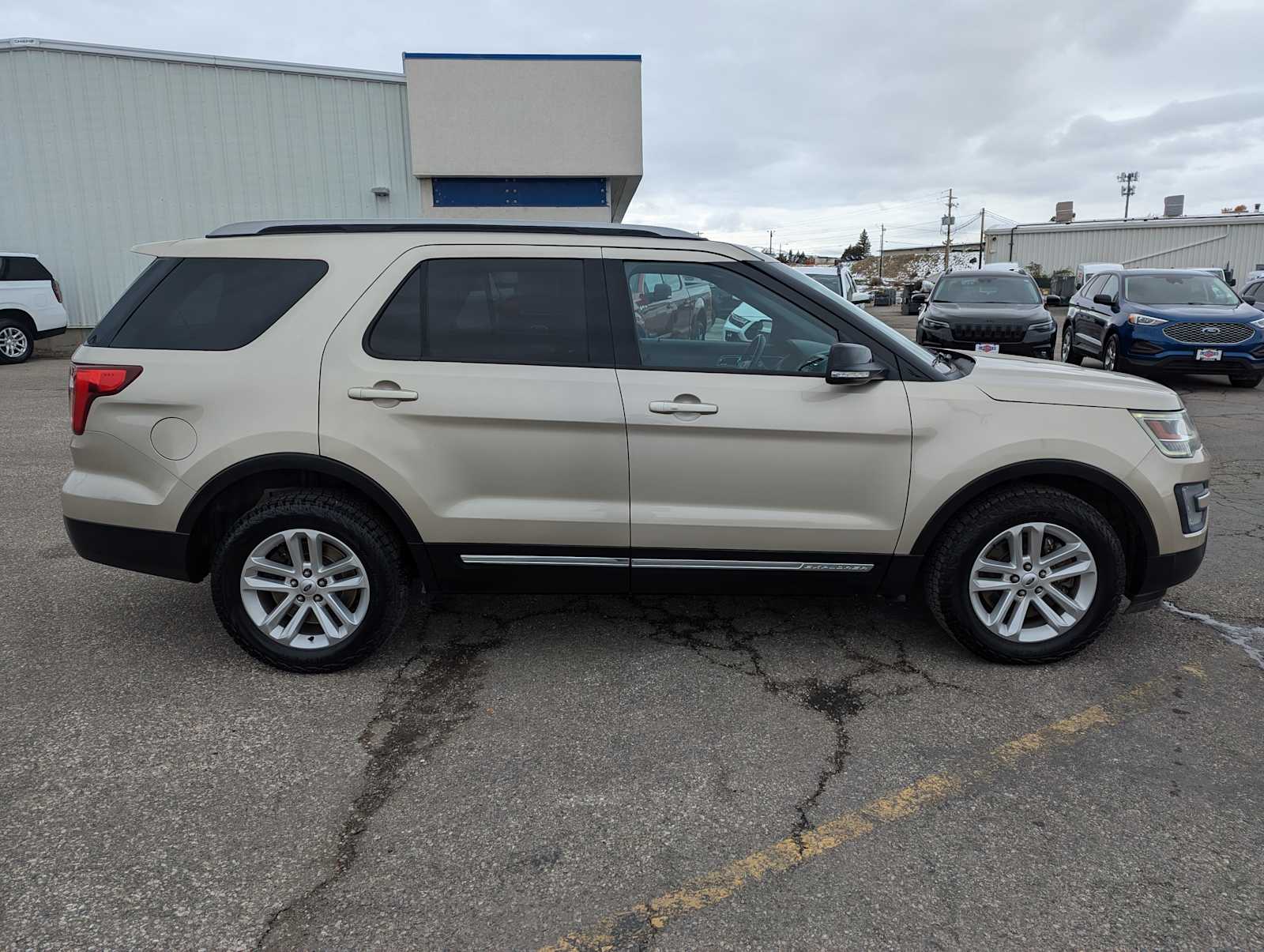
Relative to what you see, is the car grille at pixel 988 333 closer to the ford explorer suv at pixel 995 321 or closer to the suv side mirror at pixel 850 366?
the ford explorer suv at pixel 995 321

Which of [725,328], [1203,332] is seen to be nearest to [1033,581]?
[725,328]

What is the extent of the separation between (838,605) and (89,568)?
4.13 metres

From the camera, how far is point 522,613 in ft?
14.4

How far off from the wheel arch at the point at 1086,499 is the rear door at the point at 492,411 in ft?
4.16

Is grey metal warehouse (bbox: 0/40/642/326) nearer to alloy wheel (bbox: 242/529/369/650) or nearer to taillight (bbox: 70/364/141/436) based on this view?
taillight (bbox: 70/364/141/436)

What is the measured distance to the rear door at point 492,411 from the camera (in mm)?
3488

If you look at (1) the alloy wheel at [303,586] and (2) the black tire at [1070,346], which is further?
(2) the black tire at [1070,346]

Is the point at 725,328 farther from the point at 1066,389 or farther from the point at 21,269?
the point at 21,269

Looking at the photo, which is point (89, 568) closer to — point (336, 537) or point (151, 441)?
point (151, 441)

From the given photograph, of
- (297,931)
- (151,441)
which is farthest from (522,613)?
(297,931)

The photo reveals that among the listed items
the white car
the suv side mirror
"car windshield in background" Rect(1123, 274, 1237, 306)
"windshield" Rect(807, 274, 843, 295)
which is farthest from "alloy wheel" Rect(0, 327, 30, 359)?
"car windshield in background" Rect(1123, 274, 1237, 306)

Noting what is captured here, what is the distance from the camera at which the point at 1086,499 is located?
12.3ft

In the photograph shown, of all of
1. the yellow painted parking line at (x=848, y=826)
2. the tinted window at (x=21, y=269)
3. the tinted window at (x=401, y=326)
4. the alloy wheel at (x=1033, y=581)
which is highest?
the tinted window at (x=21, y=269)

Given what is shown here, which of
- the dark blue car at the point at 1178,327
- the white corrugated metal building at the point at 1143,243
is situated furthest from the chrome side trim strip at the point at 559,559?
the white corrugated metal building at the point at 1143,243
